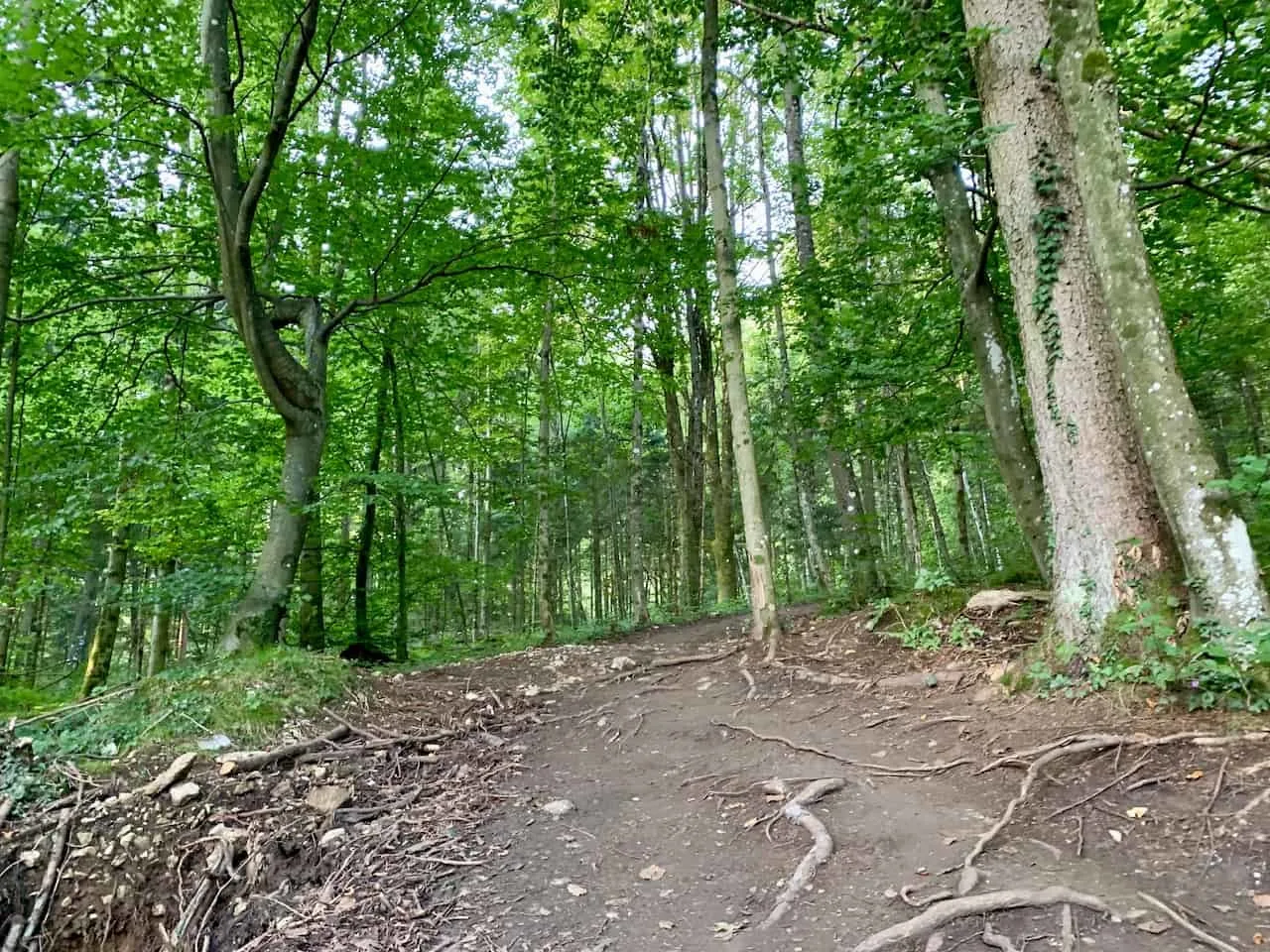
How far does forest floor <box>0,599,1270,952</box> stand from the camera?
2766mm

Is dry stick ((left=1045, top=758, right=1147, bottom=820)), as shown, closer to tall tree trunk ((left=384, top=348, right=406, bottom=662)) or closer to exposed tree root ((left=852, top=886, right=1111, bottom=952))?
exposed tree root ((left=852, top=886, right=1111, bottom=952))

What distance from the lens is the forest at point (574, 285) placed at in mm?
4344

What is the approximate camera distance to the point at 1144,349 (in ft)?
12.7

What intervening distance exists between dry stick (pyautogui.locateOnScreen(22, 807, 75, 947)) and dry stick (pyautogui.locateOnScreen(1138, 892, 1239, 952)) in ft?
18.9

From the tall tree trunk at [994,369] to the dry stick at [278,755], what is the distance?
6.81m

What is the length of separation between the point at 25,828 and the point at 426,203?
737cm

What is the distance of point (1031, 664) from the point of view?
4629mm

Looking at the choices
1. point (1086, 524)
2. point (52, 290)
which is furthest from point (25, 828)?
point (1086, 524)

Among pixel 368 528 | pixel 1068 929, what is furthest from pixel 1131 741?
pixel 368 528

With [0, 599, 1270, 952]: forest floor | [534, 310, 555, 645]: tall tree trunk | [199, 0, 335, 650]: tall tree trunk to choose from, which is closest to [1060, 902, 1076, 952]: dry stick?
[0, 599, 1270, 952]: forest floor

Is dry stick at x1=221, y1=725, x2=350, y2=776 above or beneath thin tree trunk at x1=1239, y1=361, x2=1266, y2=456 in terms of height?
beneath

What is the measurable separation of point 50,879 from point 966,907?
516 cm

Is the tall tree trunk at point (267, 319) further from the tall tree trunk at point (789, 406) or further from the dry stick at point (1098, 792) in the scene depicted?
the dry stick at point (1098, 792)

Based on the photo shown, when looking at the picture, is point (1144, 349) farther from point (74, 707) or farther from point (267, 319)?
point (74, 707)
